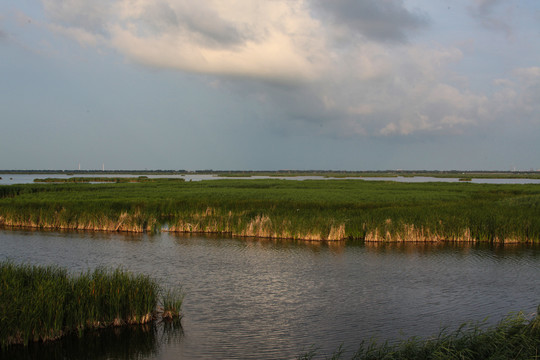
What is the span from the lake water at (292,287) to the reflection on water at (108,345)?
0.03 meters

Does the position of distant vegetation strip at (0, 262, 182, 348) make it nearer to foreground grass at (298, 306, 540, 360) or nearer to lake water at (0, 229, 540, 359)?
lake water at (0, 229, 540, 359)

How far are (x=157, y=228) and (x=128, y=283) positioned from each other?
56.6ft

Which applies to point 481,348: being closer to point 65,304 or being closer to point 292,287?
point 292,287

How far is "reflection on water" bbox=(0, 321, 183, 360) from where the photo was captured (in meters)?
9.00

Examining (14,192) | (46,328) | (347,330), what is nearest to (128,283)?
→ (46,328)

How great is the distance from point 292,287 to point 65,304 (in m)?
7.42

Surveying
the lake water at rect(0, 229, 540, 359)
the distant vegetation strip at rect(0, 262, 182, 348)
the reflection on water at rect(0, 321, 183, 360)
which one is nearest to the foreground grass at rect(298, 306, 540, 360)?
the lake water at rect(0, 229, 540, 359)

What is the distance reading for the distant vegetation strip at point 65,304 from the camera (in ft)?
29.1

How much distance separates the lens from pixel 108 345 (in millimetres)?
9672

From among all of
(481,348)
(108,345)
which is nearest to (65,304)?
(108,345)

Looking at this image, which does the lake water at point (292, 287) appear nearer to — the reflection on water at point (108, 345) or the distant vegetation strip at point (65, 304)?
the reflection on water at point (108, 345)

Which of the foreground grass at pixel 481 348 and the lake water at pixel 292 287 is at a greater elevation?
the foreground grass at pixel 481 348

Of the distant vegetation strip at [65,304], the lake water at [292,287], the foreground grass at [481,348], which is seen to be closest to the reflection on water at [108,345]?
the lake water at [292,287]

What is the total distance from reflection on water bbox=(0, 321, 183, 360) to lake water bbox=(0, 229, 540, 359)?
0.03 meters
